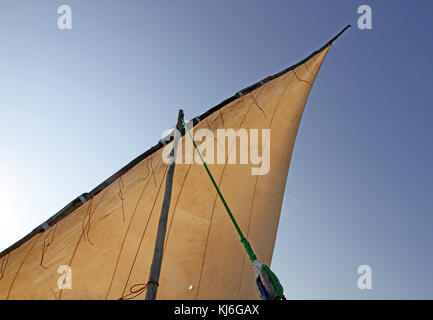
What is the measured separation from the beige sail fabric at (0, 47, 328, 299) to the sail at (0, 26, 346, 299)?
0.06 feet

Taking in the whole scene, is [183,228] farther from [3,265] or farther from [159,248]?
[3,265]

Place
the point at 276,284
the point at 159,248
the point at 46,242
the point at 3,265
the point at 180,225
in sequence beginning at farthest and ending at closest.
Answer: the point at 180,225 → the point at 46,242 → the point at 3,265 → the point at 159,248 → the point at 276,284

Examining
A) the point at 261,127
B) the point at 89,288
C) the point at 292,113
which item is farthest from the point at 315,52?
the point at 89,288

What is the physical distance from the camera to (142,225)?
5.52m

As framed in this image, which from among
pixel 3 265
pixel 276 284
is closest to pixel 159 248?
pixel 276 284

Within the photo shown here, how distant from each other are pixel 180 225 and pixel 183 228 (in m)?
0.09

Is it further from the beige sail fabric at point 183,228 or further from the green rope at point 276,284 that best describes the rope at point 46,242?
the green rope at point 276,284

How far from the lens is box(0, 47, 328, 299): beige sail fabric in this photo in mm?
4484

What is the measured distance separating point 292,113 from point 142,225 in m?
5.13

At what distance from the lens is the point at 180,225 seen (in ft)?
19.6

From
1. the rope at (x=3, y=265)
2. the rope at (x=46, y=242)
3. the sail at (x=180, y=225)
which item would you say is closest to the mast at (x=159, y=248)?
the sail at (x=180, y=225)
